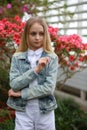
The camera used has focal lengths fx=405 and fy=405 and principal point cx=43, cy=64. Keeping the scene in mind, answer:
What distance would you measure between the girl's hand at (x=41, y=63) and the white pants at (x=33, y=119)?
340mm

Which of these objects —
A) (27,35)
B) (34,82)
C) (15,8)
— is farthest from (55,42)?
(15,8)

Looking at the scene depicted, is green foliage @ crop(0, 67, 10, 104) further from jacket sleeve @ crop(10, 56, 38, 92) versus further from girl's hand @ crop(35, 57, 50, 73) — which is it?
girl's hand @ crop(35, 57, 50, 73)

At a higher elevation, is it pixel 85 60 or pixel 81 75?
pixel 85 60

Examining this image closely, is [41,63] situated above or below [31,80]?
above

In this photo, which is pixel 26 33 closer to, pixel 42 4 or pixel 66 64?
pixel 66 64

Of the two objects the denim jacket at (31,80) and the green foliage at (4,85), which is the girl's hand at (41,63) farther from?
the green foliage at (4,85)

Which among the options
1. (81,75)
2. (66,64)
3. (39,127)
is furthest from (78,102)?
(39,127)

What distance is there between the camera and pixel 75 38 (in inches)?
231

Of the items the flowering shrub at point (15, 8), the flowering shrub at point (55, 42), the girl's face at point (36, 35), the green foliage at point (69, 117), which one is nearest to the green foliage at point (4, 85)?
the flowering shrub at point (55, 42)

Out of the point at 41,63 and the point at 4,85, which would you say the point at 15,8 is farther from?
the point at 41,63

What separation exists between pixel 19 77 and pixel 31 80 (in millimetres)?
112

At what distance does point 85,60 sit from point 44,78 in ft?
8.28

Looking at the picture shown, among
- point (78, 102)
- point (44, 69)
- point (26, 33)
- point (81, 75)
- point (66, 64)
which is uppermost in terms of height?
point (26, 33)

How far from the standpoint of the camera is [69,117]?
22.4ft
